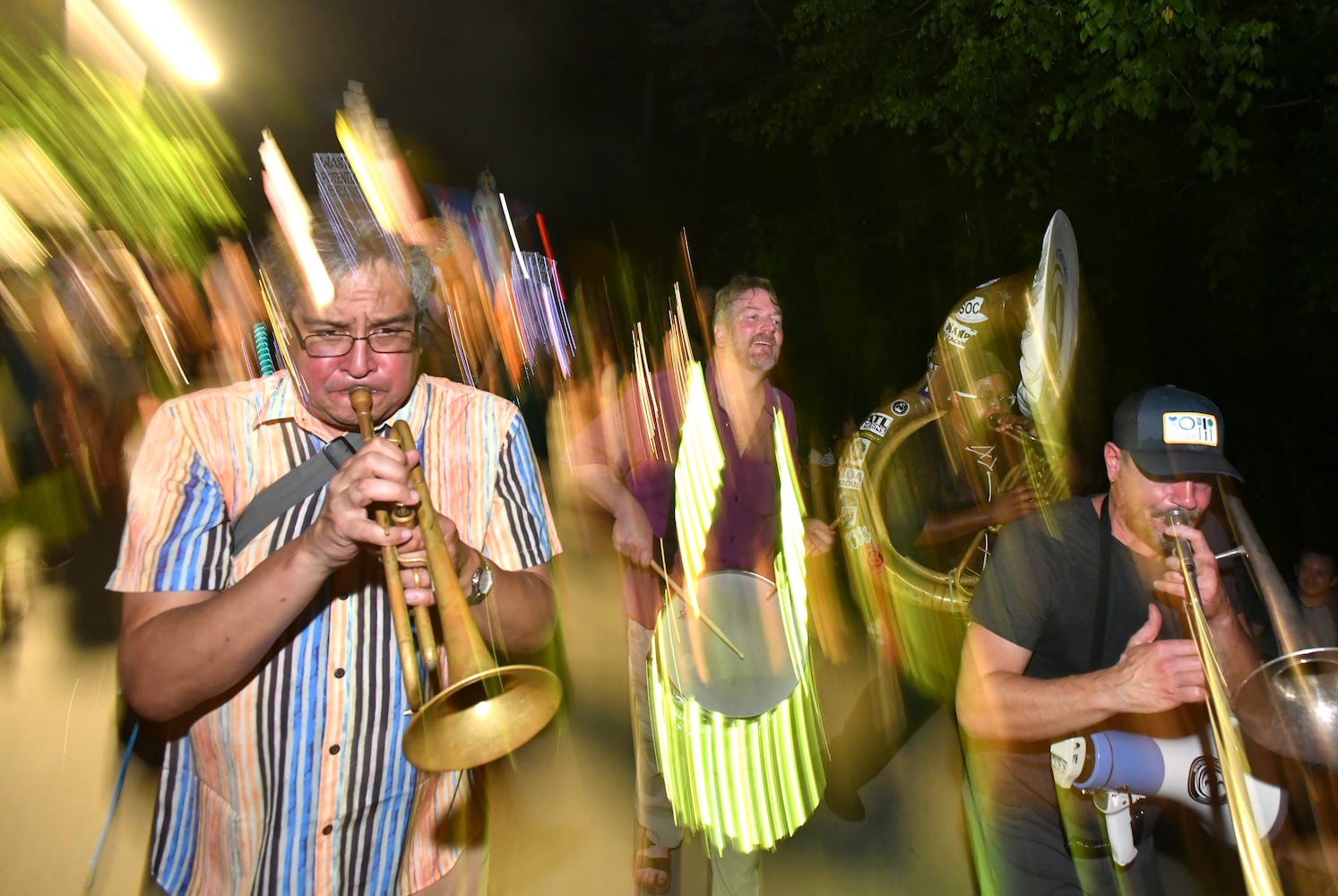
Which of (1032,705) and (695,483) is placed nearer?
(1032,705)

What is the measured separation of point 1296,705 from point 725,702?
204 cm

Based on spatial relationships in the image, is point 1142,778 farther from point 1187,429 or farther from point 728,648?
point 728,648

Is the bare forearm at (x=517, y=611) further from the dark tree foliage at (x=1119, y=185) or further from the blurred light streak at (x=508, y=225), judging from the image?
the blurred light streak at (x=508, y=225)

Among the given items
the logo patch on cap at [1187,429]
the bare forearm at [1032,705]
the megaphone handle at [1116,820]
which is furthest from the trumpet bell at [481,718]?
the logo patch on cap at [1187,429]

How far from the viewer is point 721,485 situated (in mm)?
4105

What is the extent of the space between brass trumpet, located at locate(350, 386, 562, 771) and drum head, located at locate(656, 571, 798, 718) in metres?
1.83

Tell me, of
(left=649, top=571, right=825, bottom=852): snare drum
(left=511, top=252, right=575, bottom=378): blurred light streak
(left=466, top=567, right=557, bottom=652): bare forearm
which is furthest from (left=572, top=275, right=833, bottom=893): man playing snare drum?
(left=511, top=252, right=575, bottom=378): blurred light streak

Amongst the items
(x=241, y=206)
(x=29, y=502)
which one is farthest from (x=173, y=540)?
(x=241, y=206)

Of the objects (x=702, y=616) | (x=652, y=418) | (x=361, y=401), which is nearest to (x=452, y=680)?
(x=361, y=401)

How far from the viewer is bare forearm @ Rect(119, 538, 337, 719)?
1645 mm

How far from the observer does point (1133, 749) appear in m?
2.62

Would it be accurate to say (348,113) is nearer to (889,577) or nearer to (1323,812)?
(889,577)

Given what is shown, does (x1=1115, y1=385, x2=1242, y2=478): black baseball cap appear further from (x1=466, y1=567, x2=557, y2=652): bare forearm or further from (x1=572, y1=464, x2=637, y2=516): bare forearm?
(x1=572, y1=464, x2=637, y2=516): bare forearm

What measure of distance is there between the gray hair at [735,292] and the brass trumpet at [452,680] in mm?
2813
